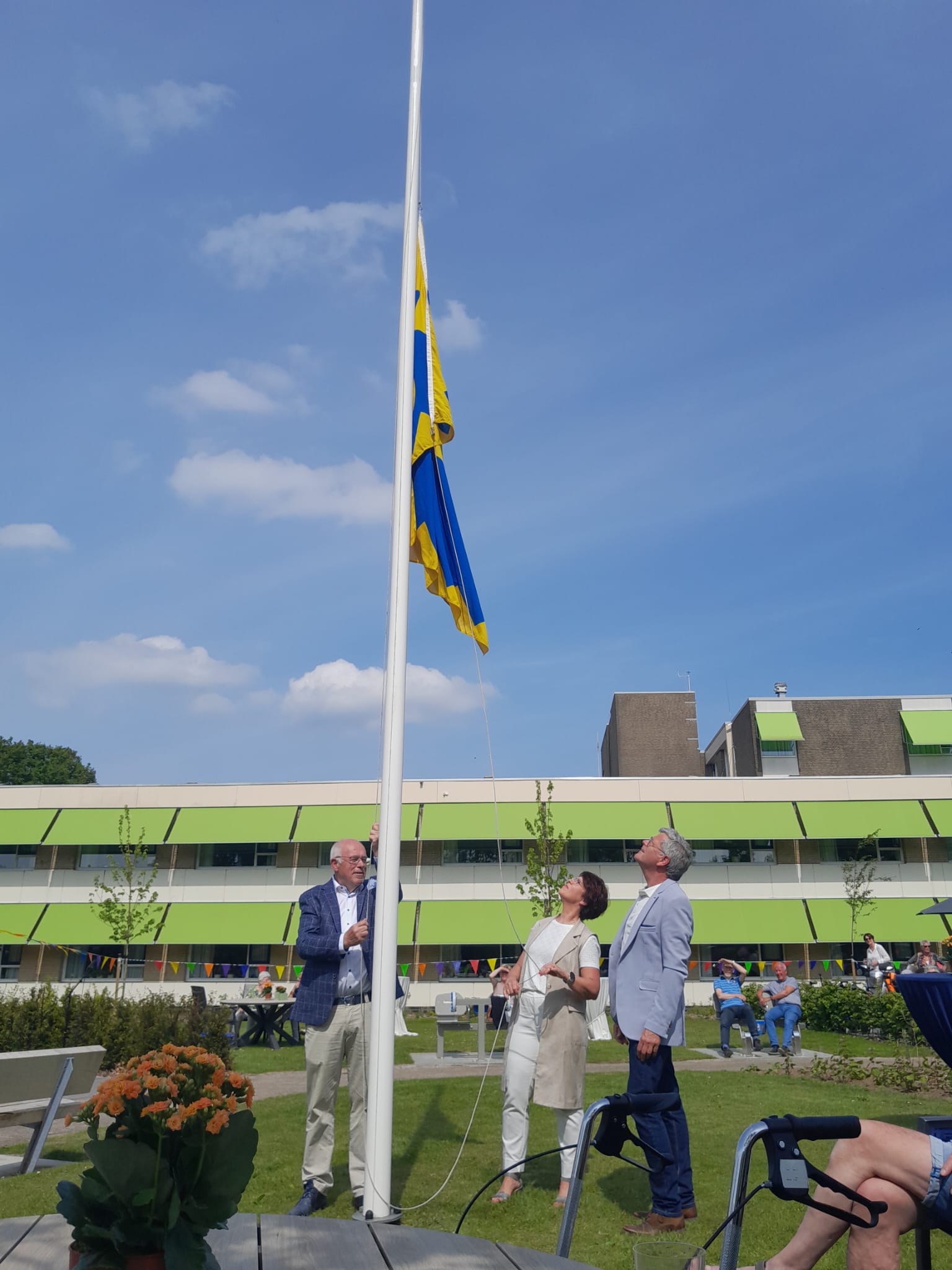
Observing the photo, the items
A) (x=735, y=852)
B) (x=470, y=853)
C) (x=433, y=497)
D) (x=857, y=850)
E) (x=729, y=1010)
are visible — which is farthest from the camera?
(x=470, y=853)

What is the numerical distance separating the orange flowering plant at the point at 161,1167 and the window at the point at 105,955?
3359 cm

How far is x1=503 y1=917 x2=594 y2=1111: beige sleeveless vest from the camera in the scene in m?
5.49

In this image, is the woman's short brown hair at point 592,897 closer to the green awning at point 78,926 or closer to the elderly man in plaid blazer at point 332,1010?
the elderly man in plaid blazer at point 332,1010

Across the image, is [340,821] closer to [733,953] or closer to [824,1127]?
[733,953]

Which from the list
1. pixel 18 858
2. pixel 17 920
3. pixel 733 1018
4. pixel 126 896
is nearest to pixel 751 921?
pixel 733 1018

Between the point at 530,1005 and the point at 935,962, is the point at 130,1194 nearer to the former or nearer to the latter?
the point at 530,1005

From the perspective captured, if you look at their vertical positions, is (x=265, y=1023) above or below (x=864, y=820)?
below

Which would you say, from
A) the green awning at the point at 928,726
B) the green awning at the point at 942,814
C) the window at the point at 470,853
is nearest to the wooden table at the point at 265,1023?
the window at the point at 470,853

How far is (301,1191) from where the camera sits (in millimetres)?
5988

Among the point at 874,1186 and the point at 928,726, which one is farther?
the point at 928,726

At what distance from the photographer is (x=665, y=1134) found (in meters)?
4.88

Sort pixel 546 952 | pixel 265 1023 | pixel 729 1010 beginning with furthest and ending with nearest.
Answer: pixel 265 1023 < pixel 729 1010 < pixel 546 952

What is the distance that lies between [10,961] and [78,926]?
4098mm

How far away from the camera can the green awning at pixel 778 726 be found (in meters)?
42.7
